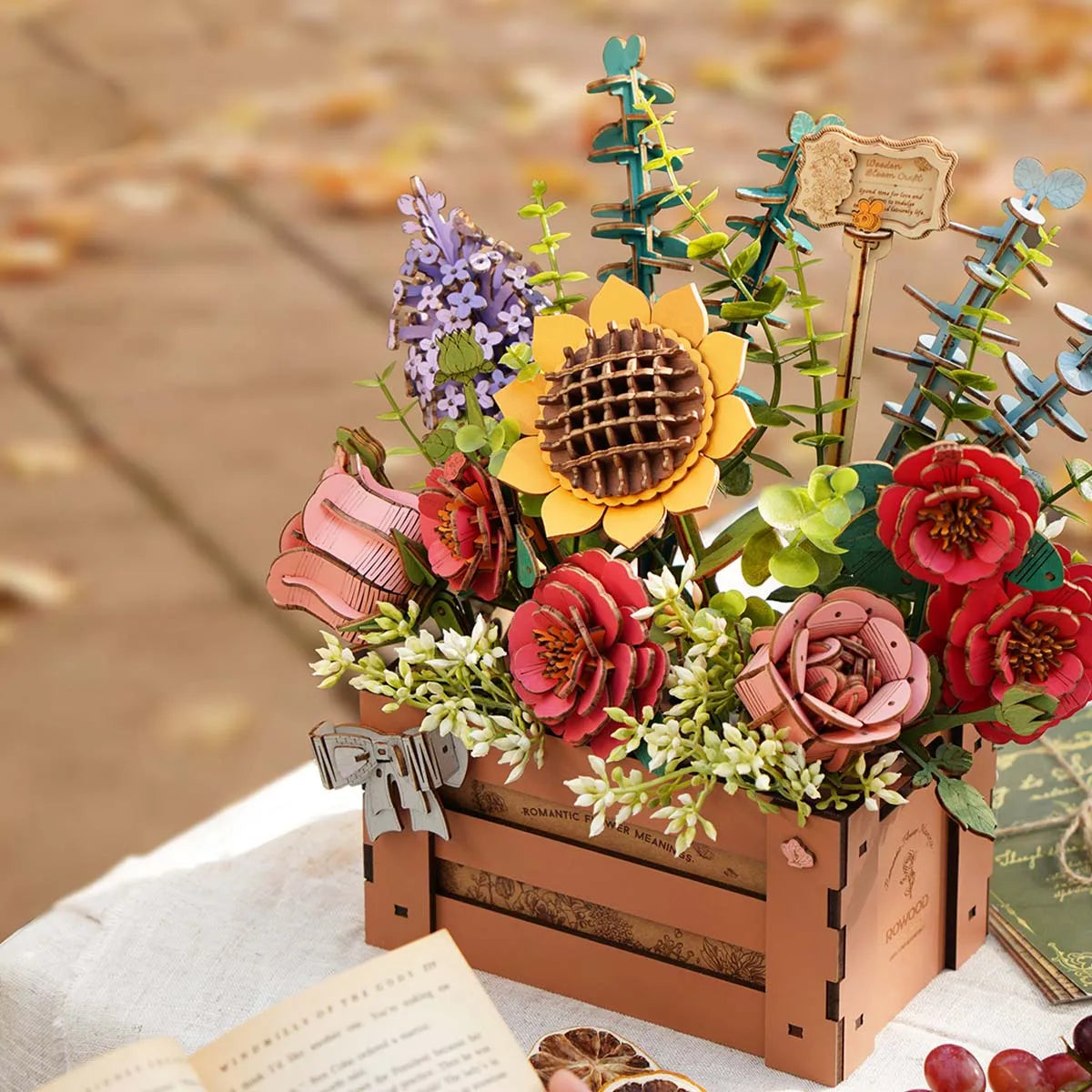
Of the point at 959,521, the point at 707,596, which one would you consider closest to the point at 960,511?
the point at 959,521

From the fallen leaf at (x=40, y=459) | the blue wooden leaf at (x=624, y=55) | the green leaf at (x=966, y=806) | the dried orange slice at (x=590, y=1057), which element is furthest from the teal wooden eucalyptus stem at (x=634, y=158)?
the fallen leaf at (x=40, y=459)

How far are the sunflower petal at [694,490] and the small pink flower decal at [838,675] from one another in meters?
0.07

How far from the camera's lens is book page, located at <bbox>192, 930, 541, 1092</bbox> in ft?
2.26

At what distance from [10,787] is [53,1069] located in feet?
4.28

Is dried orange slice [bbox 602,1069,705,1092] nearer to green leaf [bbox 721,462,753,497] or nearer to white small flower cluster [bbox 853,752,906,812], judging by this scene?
white small flower cluster [bbox 853,752,906,812]

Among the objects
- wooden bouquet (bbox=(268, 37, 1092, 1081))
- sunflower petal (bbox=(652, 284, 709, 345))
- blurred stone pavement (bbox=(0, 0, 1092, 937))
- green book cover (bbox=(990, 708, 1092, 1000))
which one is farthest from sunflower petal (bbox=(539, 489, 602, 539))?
blurred stone pavement (bbox=(0, 0, 1092, 937))

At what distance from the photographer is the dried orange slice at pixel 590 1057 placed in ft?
2.55

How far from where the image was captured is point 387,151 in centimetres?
377

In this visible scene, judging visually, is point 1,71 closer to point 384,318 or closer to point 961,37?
point 384,318

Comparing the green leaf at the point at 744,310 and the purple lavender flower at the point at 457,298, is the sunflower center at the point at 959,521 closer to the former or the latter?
the green leaf at the point at 744,310

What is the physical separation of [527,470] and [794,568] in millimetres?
159

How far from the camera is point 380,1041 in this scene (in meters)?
0.70

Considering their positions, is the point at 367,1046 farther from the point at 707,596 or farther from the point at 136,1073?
the point at 707,596

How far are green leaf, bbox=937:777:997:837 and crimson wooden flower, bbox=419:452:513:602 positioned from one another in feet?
0.87
